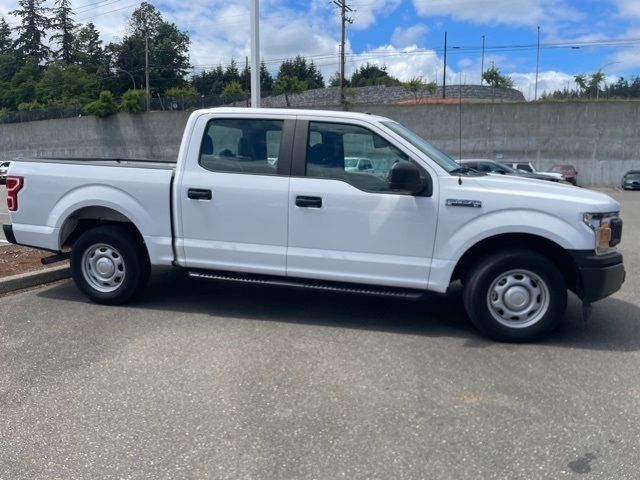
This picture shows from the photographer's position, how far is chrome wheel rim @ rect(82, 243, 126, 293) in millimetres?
6531

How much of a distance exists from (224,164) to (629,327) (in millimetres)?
4323

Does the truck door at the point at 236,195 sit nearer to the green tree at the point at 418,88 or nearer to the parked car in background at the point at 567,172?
the parked car in background at the point at 567,172

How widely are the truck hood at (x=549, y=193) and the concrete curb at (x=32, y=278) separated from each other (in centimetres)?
518

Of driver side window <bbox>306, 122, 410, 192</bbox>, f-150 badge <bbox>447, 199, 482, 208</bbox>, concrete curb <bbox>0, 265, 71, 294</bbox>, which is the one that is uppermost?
driver side window <bbox>306, 122, 410, 192</bbox>

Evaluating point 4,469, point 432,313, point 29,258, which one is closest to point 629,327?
point 432,313

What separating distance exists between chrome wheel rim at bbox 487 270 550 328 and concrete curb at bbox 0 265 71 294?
16.9 ft

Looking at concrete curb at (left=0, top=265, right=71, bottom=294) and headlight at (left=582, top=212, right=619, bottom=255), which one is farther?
concrete curb at (left=0, top=265, right=71, bottom=294)

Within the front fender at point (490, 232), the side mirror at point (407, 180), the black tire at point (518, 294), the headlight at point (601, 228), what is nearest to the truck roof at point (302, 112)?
the side mirror at point (407, 180)

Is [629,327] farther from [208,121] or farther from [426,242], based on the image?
[208,121]

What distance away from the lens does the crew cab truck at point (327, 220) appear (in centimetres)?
539

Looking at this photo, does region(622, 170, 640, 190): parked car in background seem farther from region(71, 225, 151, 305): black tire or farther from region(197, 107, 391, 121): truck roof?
region(71, 225, 151, 305): black tire

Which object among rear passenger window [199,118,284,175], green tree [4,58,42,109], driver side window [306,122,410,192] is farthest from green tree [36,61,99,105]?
driver side window [306,122,410,192]

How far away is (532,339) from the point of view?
18.0 ft

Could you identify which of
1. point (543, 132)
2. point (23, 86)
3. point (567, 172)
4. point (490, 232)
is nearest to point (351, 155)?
point (490, 232)
